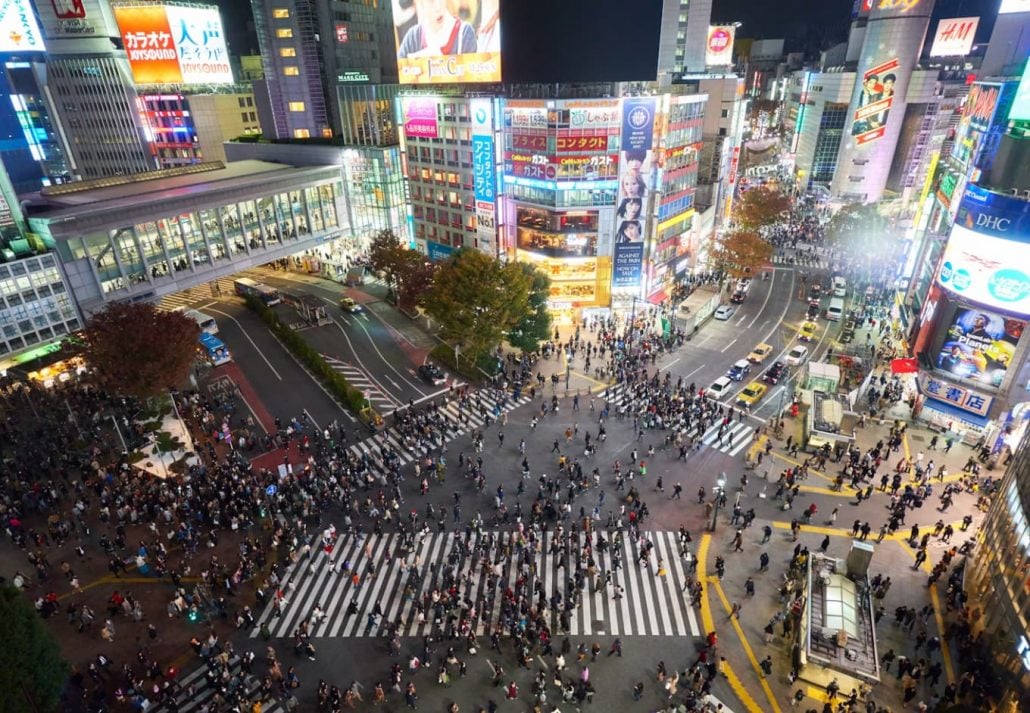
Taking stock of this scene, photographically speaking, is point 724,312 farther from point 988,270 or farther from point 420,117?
point 420,117

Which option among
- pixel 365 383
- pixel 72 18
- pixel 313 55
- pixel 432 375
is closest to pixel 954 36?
pixel 432 375

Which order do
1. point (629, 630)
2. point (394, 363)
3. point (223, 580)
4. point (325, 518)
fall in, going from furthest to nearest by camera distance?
1. point (394, 363)
2. point (325, 518)
3. point (223, 580)
4. point (629, 630)

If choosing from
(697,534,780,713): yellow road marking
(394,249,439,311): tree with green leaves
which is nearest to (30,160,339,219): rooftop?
(394,249,439,311): tree with green leaves

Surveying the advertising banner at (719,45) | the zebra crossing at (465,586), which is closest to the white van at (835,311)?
the zebra crossing at (465,586)

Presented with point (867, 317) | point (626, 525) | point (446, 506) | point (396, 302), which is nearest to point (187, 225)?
point (396, 302)

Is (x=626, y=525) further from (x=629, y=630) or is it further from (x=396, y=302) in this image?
(x=396, y=302)

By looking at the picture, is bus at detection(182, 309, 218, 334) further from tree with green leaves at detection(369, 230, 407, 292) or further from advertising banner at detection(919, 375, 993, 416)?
advertising banner at detection(919, 375, 993, 416)

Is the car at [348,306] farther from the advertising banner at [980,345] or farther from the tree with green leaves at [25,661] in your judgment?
the advertising banner at [980,345]
